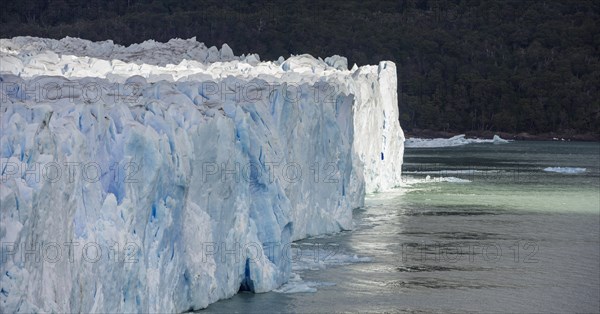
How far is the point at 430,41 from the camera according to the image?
79000mm

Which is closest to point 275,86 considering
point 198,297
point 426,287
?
point 426,287

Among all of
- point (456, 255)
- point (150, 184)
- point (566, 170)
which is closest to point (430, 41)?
point (566, 170)

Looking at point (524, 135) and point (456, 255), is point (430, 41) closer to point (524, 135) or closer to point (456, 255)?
point (524, 135)

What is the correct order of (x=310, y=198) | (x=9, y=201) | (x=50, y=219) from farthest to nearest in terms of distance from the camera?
(x=310, y=198), (x=50, y=219), (x=9, y=201)

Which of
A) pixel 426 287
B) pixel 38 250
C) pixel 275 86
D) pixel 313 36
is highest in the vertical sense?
pixel 313 36

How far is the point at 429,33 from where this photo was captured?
80188 mm

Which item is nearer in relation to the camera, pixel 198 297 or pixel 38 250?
pixel 38 250

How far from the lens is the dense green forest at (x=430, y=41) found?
7025 cm

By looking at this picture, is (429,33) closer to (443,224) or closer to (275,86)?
(443,224)

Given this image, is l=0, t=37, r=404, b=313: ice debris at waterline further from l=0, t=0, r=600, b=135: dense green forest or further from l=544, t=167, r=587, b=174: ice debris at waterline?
l=0, t=0, r=600, b=135: dense green forest

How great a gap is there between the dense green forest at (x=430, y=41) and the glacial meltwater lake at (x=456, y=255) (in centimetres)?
3635

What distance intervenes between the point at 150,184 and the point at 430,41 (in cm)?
6731

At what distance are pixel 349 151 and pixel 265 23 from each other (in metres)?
50.6

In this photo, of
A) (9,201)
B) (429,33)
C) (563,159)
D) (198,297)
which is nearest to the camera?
(9,201)
